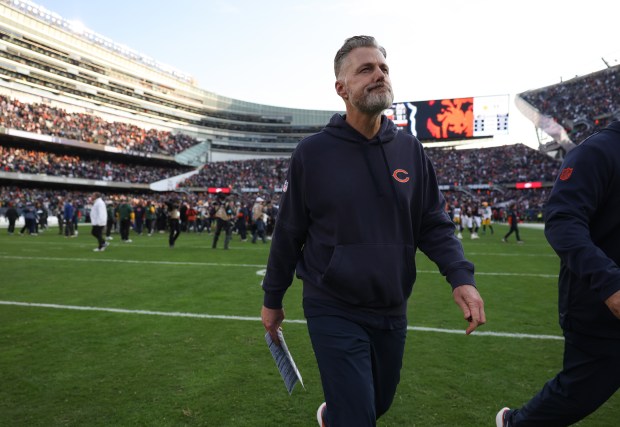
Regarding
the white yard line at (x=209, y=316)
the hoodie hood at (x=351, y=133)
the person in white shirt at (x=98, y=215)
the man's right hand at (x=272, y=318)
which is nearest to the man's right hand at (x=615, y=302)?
the hoodie hood at (x=351, y=133)

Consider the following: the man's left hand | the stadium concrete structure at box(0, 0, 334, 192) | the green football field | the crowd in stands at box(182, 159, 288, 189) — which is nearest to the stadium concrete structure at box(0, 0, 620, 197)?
the stadium concrete structure at box(0, 0, 334, 192)

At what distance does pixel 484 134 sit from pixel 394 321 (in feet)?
169

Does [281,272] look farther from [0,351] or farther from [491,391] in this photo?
[0,351]

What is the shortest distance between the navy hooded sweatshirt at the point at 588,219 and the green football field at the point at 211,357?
4.52 feet

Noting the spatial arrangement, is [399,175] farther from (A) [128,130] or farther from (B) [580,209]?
(A) [128,130]

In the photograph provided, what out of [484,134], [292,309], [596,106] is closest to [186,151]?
[484,134]

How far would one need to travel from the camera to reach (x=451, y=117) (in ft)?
162

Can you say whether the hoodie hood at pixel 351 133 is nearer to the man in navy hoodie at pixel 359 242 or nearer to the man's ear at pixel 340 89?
the man in navy hoodie at pixel 359 242

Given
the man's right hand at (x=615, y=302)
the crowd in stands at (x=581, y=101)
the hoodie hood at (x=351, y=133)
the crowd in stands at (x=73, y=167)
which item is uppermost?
the crowd in stands at (x=581, y=101)

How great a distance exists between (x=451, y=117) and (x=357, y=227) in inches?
1995

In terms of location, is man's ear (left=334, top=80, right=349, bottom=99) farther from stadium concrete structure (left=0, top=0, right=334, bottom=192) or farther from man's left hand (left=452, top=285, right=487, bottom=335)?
stadium concrete structure (left=0, top=0, right=334, bottom=192)

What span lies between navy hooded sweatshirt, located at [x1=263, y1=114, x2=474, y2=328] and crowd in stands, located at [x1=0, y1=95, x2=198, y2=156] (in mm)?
52131

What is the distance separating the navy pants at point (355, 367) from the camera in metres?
1.93

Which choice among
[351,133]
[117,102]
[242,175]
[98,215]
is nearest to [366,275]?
[351,133]
